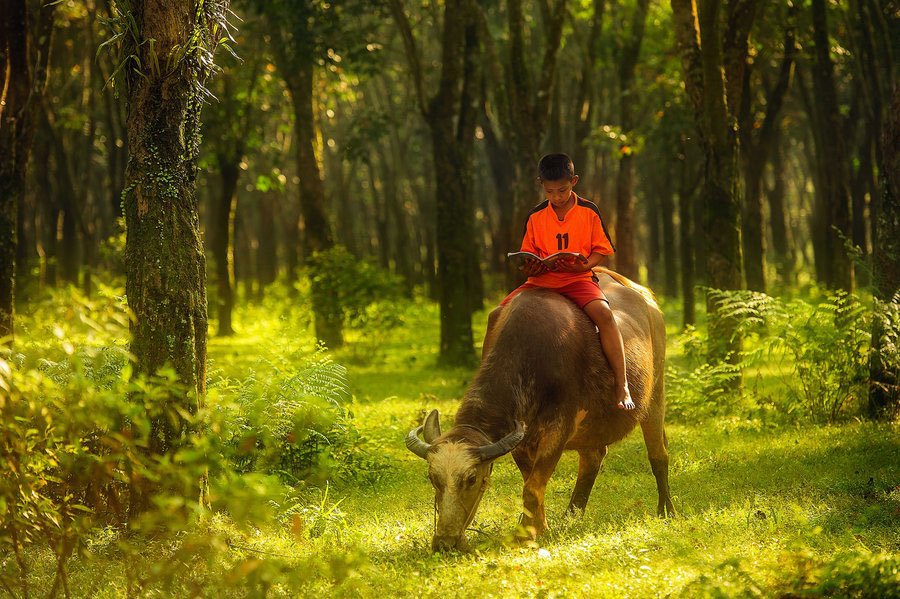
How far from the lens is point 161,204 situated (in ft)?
22.7

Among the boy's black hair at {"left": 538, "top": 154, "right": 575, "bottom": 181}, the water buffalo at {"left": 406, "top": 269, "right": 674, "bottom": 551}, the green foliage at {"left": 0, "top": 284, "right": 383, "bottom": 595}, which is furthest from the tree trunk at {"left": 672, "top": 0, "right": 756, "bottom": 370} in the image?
the green foliage at {"left": 0, "top": 284, "right": 383, "bottom": 595}

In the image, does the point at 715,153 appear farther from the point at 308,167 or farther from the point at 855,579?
the point at 308,167

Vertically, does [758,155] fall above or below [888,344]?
above

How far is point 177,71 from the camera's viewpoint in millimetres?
6973

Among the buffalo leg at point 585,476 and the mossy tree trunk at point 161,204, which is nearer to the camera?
the mossy tree trunk at point 161,204

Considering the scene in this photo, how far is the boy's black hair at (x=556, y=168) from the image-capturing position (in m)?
7.87

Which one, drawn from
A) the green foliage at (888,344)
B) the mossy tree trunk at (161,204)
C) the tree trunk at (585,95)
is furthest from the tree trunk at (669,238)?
the mossy tree trunk at (161,204)

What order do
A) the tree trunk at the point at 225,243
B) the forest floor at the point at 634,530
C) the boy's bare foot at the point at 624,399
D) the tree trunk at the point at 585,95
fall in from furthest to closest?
the tree trunk at the point at 225,243
the tree trunk at the point at 585,95
the boy's bare foot at the point at 624,399
the forest floor at the point at 634,530

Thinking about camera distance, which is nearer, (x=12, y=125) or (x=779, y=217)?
(x=12, y=125)

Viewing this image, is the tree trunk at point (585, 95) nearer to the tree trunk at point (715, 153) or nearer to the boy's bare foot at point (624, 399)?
the tree trunk at point (715, 153)

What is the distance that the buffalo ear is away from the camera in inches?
275

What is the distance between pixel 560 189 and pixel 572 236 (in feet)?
1.36

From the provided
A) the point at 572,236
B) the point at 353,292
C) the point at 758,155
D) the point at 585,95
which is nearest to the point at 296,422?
the point at 572,236

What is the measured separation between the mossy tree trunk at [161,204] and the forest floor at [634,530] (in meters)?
1.37
